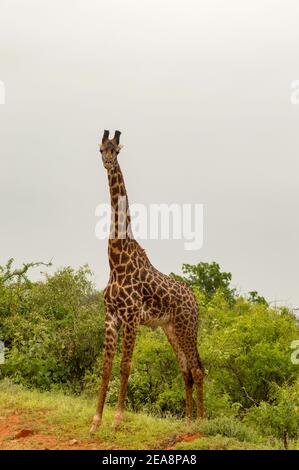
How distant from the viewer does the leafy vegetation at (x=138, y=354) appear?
59.5ft

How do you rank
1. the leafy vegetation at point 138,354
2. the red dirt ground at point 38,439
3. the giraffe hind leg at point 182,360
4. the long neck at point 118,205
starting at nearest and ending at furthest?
the red dirt ground at point 38,439
the long neck at point 118,205
the giraffe hind leg at point 182,360
the leafy vegetation at point 138,354

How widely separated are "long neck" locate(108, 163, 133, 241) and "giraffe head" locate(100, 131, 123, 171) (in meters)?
0.23

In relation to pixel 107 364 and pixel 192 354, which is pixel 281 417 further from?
pixel 107 364

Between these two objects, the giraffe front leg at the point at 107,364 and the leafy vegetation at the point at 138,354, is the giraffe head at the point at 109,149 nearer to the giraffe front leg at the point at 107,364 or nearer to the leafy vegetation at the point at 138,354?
the giraffe front leg at the point at 107,364

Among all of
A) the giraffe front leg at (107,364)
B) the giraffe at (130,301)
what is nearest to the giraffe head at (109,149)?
the giraffe at (130,301)

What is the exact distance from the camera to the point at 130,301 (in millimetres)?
12000

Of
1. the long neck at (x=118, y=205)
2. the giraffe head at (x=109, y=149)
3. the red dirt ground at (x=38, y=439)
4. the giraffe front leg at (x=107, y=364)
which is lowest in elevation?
the red dirt ground at (x=38, y=439)

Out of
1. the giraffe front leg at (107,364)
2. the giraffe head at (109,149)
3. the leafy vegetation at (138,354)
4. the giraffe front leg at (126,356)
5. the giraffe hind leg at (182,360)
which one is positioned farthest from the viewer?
the leafy vegetation at (138,354)

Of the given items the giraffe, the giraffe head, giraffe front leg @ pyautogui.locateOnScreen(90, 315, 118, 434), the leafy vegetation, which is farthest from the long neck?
the leafy vegetation

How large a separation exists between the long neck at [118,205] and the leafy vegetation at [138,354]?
5491 millimetres

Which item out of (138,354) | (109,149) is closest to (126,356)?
(109,149)

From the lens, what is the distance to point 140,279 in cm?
1230

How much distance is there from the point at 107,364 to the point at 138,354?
22.3ft
